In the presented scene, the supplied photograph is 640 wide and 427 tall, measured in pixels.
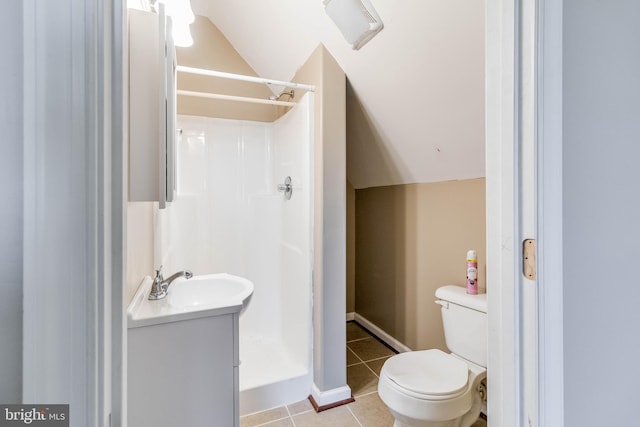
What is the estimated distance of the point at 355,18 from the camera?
1.42 metres

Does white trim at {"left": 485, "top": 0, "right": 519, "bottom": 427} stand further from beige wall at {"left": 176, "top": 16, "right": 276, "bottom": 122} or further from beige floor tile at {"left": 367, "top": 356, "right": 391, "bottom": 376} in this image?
beige wall at {"left": 176, "top": 16, "right": 276, "bottom": 122}

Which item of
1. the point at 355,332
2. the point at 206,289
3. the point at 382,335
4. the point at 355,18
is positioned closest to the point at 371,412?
the point at 382,335

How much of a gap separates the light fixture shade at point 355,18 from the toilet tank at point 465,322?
1.41m

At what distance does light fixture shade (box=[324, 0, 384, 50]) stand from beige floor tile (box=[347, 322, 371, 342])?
227 cm

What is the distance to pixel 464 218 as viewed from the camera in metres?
A: 1.78

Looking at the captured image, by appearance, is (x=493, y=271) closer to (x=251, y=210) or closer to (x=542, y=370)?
(x=542, y=370)

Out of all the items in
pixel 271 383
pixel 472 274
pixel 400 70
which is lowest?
pixel 271 383

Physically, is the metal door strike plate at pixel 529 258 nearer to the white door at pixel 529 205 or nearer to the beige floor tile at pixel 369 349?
the white door at pixel 529 205

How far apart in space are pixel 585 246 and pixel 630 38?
0.47 m

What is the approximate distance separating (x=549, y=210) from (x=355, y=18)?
1313 millimetres

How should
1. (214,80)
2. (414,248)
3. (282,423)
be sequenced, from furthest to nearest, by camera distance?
(214,80)
(414,248)
(282,423)

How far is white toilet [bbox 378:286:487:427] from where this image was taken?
1.20 m

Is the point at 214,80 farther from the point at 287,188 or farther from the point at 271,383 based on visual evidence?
the point at 271,383

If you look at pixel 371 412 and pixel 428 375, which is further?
pixel 371 412
